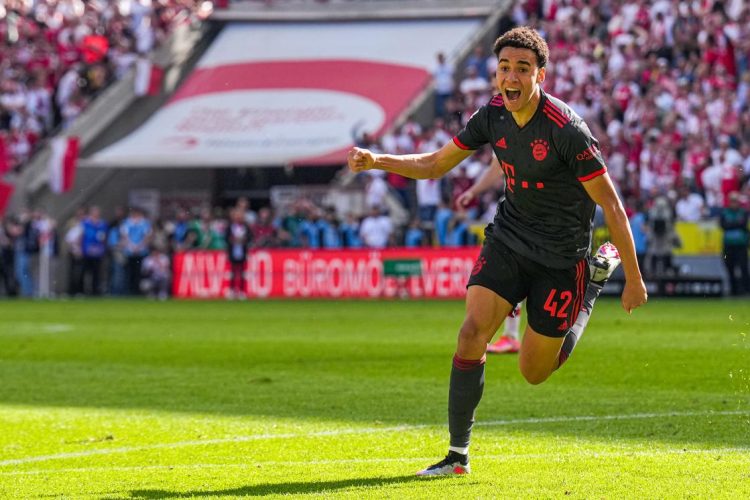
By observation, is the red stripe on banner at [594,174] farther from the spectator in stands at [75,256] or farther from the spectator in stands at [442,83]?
the spectator in stands at [75,256]

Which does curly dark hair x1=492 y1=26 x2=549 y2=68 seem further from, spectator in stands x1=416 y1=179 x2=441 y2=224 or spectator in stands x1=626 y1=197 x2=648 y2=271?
spectator in stands x1=416 y1=179 x2=441 y2=224

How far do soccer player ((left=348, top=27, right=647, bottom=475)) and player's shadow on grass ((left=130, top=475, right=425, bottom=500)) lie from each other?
0.97 feet

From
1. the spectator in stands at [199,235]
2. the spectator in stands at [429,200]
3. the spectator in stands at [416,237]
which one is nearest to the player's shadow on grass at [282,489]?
the spectator in stands at [416,237]

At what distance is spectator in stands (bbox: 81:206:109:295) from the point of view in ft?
114

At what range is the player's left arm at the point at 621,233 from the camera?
7.27 metres

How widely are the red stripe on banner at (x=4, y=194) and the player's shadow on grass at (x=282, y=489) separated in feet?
105

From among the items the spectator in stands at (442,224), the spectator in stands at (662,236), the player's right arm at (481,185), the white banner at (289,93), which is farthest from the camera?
the white banner at (289,93)

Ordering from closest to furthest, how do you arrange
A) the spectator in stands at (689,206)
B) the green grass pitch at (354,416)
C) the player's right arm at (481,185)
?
1. the green grass pitch at (354,416)
2. the player's right arm at (481,185)
3. the spectator in stands at (689,206)

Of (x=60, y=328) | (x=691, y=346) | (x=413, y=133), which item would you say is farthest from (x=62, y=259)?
Answer: (x=691, y=346)

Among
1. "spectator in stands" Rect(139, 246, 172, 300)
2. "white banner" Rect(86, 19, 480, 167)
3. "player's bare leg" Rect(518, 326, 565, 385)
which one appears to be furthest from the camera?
"white banner" Rect(86, 19, 480, 167)

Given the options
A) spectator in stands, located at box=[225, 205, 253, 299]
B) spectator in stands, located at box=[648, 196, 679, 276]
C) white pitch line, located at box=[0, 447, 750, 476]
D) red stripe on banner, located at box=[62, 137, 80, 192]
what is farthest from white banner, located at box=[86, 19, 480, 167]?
white pitch line, located at box=[0, 447, 750, 476]

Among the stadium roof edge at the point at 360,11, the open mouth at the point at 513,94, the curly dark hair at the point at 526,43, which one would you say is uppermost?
the stadium roof edge at the point at 360,11

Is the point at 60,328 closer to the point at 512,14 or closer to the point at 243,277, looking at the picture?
the point at 243,277

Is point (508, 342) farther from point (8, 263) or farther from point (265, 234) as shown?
point (8, 263)
